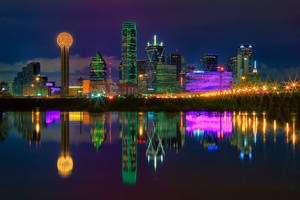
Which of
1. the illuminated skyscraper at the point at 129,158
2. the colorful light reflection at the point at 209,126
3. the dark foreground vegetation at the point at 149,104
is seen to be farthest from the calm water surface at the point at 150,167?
the dark foreground vegetation at the point at 149,104

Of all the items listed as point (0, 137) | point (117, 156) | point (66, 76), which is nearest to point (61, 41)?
point (66, 76)

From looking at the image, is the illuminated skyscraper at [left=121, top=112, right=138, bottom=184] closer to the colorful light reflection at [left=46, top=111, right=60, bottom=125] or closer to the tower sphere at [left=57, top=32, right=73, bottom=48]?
the colorful light reflection at [left=46, top=111, right=60, bottom=125]

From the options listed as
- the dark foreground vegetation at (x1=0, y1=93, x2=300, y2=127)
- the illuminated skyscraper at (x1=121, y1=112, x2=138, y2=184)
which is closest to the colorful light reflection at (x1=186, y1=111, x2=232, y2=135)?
the illuminated skyscraper at (x1=121, y1=112, x2=138, y2=184)

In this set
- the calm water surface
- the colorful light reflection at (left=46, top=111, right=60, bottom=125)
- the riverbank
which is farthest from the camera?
the riverbank

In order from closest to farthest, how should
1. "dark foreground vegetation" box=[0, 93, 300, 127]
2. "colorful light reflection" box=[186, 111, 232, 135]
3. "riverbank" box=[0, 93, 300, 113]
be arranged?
"colorful light reflection" box=[186, 111, 232, 135], "dark foreground vegetation" box=[0, 93, 300, 127], "riverbank" box=[0, 93, 300, 113]

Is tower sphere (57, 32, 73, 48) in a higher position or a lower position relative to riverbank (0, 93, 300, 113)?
higher

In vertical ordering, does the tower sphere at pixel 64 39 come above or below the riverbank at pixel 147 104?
above

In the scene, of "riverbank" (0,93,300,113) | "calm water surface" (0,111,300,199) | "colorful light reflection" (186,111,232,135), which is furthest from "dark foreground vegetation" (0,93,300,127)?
"calm water surface" (0,111,300,199)

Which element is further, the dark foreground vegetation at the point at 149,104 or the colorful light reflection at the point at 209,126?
the dark foreground vegetation at the point at 149,104

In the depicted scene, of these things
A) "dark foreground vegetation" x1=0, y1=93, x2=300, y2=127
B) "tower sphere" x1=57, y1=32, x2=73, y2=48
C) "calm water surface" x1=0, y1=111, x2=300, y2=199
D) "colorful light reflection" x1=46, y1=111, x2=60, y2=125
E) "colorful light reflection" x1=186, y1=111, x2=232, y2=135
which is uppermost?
"tower sphere" x1=57, y1=32, x2=73, y2=48

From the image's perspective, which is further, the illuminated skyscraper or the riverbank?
the riverbank

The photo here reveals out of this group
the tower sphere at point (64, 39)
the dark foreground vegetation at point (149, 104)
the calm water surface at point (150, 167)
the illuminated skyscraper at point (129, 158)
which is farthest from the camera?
the tower sphere at point (64, 39)

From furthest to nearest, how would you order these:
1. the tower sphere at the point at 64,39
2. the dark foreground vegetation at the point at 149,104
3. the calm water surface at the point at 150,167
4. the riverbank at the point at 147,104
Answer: the tower sphere at the point at 64,39 < the riverbank at the point at 147,104 < the dark foreground vegetation at the point at 149,104 < the calm water surface at the point at 150,167

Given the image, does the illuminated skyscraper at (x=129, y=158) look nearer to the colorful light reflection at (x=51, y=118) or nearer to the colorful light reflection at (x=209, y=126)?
the colorful light reflection at (x=209, y=126)
